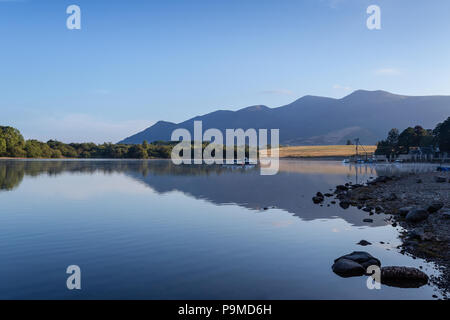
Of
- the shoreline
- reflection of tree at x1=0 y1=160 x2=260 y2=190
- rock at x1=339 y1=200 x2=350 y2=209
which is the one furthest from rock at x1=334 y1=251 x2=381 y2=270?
reflection of tree at x1=0 y1=160 x2=260 y2=190

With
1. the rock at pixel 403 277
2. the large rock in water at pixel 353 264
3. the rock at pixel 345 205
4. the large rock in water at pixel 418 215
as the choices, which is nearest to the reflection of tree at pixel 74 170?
the rock at pixel 345 205

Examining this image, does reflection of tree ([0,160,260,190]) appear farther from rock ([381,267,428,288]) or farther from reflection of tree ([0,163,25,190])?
rock ([381,267,428,288])

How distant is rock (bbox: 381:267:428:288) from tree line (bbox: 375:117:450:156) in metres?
119

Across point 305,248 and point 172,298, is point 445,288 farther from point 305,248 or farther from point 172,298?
point 172,298

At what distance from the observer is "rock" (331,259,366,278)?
518 inches

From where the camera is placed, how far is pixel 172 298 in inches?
435

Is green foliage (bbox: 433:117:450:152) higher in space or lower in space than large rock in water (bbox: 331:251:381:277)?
→ higher

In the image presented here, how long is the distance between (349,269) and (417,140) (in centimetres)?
16162

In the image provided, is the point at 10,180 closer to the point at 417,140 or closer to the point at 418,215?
the point at 418,215

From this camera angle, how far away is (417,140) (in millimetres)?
150500

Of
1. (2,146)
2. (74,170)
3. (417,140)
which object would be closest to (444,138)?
(417,140)

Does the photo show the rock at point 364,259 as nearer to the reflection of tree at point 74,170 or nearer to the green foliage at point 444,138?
the reflection of tree at point 74,170
